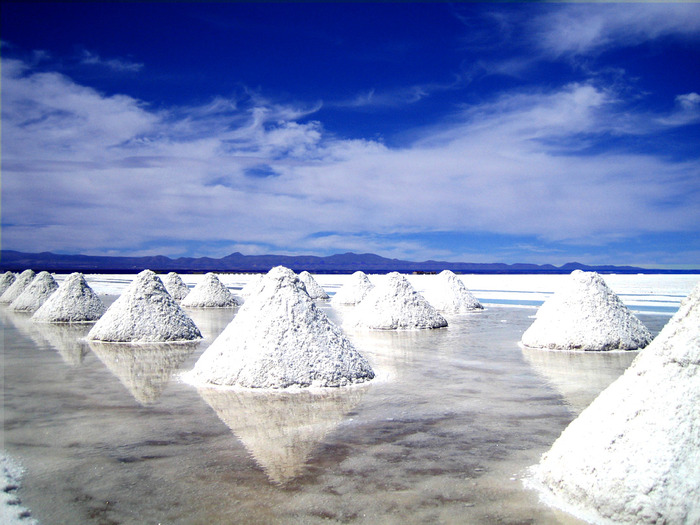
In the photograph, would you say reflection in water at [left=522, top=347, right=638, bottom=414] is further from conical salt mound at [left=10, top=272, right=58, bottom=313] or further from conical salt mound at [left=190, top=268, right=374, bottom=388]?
conical salt mound at [left=10, top=272, right=58, bottom=313]

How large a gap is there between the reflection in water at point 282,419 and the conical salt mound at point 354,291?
19.2m

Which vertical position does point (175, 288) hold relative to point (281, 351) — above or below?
above

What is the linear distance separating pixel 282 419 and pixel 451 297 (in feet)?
56.6

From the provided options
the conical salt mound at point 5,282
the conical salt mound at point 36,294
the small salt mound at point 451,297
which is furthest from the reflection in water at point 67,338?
the conical salt mound at point 5,282

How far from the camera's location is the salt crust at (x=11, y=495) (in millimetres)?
4238

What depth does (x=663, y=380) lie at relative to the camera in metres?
4.12

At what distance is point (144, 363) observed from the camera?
11.1 m

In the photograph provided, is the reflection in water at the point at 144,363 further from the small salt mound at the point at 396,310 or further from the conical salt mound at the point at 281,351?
the small salt mound at the point at 396,310

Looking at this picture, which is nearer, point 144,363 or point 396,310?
point 144,363

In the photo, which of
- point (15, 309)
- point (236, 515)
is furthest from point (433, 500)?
point (15, 309)

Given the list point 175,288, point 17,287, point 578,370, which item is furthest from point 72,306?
point 578,370

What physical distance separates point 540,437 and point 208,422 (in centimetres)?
405

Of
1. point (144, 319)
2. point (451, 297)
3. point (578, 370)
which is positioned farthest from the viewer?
point (451, 297)

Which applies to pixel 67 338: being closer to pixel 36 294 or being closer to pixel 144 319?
pixel 144 319
